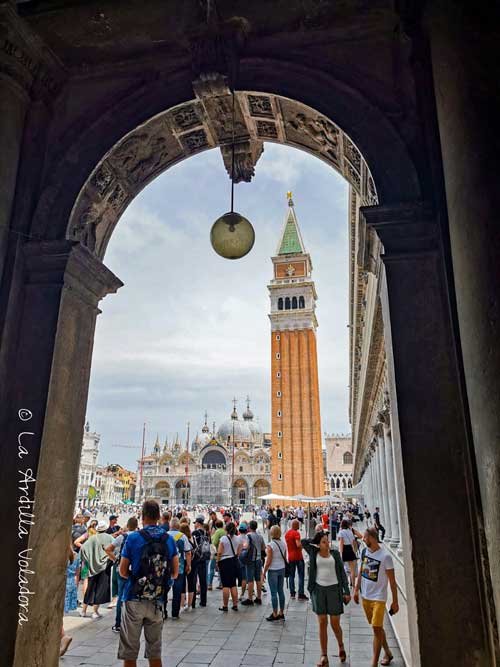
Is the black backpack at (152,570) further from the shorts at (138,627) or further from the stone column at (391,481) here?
the stone column at (391,481)

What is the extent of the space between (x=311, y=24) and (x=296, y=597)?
385 inches

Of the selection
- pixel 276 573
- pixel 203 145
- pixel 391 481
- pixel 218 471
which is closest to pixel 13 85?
pixel 203 145

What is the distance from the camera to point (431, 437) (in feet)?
11.5

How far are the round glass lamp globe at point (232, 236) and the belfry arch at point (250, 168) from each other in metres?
1.15

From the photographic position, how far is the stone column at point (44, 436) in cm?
391

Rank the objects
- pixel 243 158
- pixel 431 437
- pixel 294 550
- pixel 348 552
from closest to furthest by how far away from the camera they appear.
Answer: pixel 431 437 < pixel 243 158 < pixel 294 550 < pixel 348 552

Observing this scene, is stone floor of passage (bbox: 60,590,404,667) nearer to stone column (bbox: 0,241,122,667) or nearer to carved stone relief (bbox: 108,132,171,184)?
stone column (bbox: 0,241,122,667)

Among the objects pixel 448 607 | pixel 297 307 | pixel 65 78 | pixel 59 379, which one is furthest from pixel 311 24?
pixel 297 307

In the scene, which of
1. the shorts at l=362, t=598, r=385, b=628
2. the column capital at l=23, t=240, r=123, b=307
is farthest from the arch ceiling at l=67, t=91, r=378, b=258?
the shorts at l=362, t=598, r=385, b=628

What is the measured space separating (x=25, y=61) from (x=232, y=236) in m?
2.54

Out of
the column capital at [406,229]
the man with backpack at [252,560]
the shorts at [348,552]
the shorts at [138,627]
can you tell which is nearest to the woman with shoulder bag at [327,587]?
the shorts at [138,627]

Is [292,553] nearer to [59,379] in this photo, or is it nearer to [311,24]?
[59,379]

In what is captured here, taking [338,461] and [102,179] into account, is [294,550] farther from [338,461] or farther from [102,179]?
[338,461]

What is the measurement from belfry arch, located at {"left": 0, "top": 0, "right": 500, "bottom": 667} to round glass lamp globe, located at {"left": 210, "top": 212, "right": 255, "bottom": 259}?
1.15 m
